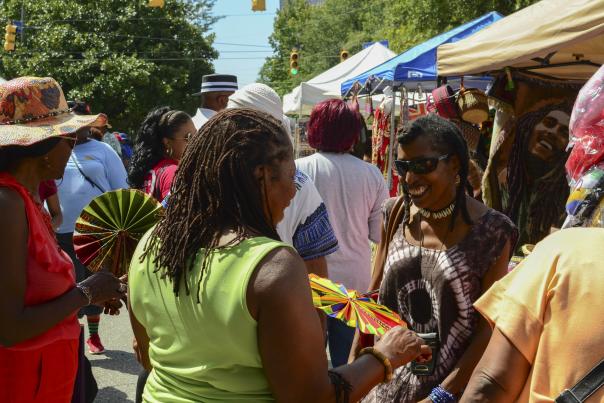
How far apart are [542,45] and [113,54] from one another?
31882 mm

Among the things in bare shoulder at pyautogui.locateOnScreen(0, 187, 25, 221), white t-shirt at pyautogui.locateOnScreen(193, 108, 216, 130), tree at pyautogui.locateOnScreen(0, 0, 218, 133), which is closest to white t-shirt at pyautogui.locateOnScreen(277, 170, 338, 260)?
bare shoulder at pyautogui.locateOnScreen(0, 187, 25, 221)

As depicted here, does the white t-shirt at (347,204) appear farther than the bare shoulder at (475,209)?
Yes

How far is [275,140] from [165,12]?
3515cm

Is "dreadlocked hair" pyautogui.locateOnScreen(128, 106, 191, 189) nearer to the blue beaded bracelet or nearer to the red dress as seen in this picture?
the red dress

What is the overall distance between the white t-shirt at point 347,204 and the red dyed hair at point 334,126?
60 mm

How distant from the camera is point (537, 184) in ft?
13.5

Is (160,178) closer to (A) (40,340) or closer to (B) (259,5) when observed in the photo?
(A) (40,340)

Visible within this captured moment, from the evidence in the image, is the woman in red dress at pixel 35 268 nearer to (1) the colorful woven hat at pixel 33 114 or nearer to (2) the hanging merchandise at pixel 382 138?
(1) the colorful woven hat at pixel 33 114

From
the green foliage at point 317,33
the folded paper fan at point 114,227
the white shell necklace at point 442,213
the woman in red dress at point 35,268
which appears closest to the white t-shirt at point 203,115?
the folded paper fan at point 114,227

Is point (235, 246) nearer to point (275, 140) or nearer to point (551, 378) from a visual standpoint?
point (275, 140)

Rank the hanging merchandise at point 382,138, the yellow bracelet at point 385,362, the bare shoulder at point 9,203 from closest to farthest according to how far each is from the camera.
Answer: the yellow bracelet at point 385,362
the bare shoulder at point 9,203
the hanging merchandise at point 382,138

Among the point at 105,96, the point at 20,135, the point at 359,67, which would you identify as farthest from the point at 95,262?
the point at 105,96

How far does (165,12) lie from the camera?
35562mm

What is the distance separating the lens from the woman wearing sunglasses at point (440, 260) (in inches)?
108
